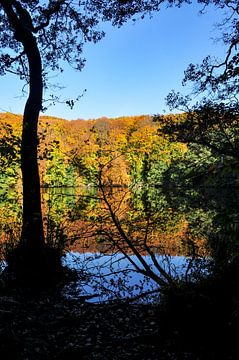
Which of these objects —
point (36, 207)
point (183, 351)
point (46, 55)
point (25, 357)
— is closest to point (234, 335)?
point (183, 351)

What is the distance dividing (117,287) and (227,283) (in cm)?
254

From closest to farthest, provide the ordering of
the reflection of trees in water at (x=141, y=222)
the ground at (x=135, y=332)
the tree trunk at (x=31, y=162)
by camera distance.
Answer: the ground at (x=135, y=332) → the reflection of trees in water at (x=141, y=222) → the tree trunk at (x=31, y=162)

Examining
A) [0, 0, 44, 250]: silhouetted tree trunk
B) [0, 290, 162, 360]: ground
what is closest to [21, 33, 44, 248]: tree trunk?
[0, 0, 44, 250]: silhouetted tree trunk

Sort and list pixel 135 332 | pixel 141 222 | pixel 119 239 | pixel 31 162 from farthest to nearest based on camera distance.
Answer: pixel 141 222 → pixel 31 162 → pixel 119 239 → pixel 135 332

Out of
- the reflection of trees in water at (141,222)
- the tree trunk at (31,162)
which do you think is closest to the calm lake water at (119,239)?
the reflection of trees in water at (141,222)

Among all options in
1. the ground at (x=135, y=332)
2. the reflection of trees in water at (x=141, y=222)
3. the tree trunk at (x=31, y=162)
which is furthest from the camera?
the tree trunk at (x=31, y=162)

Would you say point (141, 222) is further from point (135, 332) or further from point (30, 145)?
point (135, 332)

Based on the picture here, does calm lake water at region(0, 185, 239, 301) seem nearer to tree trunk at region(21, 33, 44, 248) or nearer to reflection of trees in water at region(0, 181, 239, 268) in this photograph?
reflection of trees in water at region(0, 181, 239, 268)

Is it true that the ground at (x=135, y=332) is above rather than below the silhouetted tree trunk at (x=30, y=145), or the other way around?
below

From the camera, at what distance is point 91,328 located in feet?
11.4

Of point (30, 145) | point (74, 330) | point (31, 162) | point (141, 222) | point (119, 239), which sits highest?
point (141, 222)

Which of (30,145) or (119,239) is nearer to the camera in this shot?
(119,239)

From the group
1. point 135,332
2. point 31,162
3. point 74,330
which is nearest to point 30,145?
point 31,162

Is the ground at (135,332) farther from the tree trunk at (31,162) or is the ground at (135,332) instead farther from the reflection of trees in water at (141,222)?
the tree trunk at (31,162)
